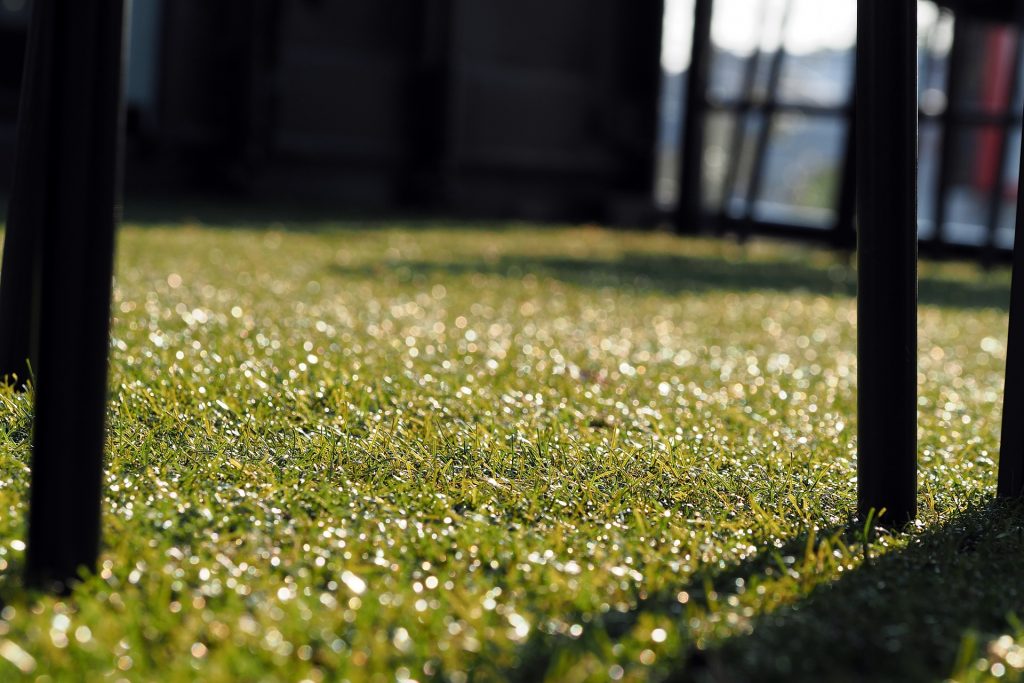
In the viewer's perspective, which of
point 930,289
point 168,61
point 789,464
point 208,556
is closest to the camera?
point 208,556

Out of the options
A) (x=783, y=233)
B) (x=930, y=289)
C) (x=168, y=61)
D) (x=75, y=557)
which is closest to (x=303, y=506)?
(x=75, y=557)

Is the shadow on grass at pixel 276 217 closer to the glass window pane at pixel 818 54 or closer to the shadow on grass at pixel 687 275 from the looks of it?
the shadow on grass at pixel 687 275

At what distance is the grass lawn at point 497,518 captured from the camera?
1.56 metres

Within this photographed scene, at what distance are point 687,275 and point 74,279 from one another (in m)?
6.81

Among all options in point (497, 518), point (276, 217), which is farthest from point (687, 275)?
point (497, 518)

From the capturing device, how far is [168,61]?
11891 mm

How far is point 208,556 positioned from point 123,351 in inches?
65.5

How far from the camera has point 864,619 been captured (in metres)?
1.75

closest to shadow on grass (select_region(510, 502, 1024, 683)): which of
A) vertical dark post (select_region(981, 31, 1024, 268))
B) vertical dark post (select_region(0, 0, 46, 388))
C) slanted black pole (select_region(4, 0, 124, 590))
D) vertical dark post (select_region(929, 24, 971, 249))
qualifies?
slanted black pole (select_region(4, 0, 124, 590))

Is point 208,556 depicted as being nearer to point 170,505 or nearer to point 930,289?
point 170,505

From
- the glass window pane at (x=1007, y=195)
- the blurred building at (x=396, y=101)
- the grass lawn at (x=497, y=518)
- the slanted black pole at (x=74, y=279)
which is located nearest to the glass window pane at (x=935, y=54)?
the glass window pane at (x=1007, y=195)

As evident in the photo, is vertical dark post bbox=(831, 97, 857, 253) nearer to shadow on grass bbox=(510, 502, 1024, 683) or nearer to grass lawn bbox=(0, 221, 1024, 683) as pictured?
grass lawn bbox=(0, 221, 1024, 683)

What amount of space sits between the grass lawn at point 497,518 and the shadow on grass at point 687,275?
233 centimetres

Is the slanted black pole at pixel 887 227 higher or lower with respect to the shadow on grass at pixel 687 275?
higher
